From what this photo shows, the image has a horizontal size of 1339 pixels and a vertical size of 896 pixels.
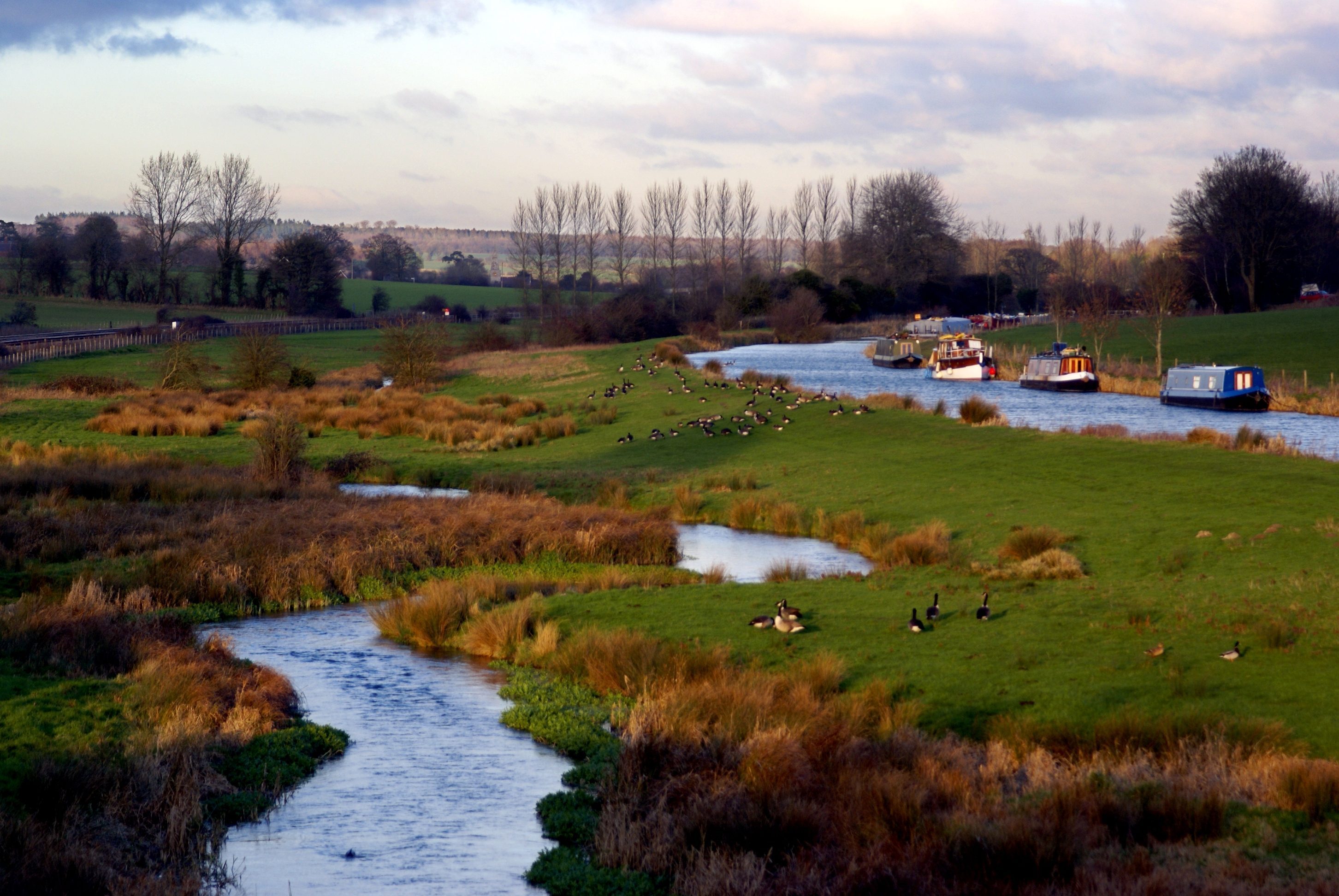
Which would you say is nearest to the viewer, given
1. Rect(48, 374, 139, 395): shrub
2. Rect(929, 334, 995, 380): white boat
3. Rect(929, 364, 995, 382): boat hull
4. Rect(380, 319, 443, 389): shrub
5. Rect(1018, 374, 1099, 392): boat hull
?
Rect(48, 374, 139, 395): shrub

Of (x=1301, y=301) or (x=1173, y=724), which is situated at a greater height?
(x=1301, y=301)

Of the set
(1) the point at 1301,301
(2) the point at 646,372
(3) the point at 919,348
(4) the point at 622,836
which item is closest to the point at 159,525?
(4) the point at 622,836

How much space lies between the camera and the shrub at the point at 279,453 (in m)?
31.8

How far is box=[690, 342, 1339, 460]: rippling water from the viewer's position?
150 feet

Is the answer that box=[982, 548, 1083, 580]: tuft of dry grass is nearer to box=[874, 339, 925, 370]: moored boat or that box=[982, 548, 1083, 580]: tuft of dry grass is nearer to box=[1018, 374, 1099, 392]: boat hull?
box=[1018, 374, 1099, 392]: boat hull

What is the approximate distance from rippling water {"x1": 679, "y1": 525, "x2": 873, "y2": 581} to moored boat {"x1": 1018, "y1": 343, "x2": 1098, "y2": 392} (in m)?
43.3

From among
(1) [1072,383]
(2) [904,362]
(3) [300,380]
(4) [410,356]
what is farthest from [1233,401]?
(3) [300,380]

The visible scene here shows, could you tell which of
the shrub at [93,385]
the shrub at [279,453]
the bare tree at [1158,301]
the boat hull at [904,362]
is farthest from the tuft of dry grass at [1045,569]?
the boat hull at [904,362]

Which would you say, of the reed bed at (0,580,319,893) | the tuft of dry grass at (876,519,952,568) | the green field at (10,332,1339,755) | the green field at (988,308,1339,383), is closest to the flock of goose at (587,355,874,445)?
the green field at (10,332,1339,755)

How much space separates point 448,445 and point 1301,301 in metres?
99.5

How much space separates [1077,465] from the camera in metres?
28.2

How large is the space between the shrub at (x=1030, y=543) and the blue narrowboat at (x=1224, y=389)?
38473 mm

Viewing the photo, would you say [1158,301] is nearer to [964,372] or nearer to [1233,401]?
[964,372]

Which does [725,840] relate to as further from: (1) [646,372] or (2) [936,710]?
(1) [646,372]
